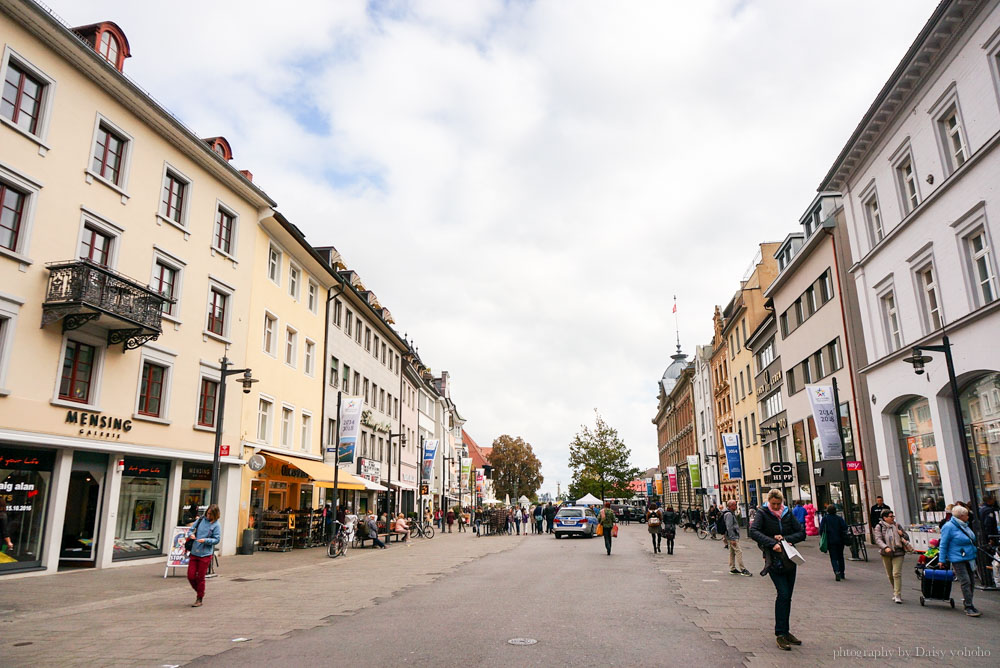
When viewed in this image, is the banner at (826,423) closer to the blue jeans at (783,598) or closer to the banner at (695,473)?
the blue jeans at (783,598)

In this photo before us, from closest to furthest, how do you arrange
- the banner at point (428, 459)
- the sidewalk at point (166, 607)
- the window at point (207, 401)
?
the sidewalk at point (166, 607) → the window at point (207, 401) → the banner at point (428, 459)

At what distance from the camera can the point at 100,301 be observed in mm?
16891

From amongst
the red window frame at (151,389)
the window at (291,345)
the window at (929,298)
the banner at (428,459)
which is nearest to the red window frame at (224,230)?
the red window frame at (151,389)

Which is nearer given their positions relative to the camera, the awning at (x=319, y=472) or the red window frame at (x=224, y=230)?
the red window frame at (x=224, y=230)

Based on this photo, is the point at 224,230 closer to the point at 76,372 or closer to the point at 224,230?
the point at 224,230

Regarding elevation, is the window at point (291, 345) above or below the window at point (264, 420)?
above

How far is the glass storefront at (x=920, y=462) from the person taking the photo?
20.0 meters

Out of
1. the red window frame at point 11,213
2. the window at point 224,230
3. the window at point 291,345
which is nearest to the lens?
the red window frame at point 11,213

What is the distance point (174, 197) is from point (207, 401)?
6896 millimetres

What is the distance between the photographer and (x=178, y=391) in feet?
69.9

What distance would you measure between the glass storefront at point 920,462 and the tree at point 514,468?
65928 millimetres

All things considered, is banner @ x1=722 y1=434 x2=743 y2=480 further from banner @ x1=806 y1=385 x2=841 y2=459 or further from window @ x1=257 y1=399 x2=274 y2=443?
window @ x1=257 y1=399 x2=274 y2=443

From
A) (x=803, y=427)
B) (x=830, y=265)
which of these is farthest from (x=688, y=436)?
(x=830, y=265)

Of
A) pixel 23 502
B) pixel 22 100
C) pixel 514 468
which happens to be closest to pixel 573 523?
pixel 23 502
